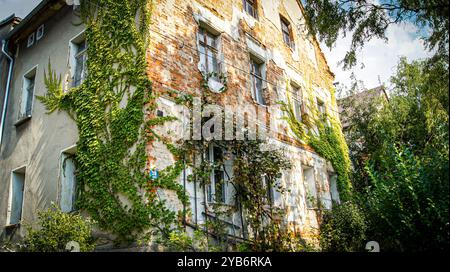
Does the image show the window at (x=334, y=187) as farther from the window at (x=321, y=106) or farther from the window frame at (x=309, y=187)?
the window at (x=321, y=106)

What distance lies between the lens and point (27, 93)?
35.7 ft

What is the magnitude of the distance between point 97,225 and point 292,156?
6.43m

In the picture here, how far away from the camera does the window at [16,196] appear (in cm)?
954

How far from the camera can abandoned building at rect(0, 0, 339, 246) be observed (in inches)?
319

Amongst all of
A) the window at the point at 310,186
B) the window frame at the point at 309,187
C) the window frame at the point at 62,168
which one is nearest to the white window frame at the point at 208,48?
the window frame at the point at 62,168

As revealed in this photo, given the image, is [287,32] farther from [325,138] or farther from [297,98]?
[325,138]

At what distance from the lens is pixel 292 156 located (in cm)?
1121

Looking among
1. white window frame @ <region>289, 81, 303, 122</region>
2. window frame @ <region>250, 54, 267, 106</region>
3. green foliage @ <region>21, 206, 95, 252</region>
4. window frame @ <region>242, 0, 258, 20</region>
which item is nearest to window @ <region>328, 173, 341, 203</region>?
white window frame @ <region>289, 81, 303, 122</region>

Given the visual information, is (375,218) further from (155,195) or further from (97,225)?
(97,225)

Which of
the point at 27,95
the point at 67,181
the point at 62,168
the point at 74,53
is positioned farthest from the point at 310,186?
the point at 27,95

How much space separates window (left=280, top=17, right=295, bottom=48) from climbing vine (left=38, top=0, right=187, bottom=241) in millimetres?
7476

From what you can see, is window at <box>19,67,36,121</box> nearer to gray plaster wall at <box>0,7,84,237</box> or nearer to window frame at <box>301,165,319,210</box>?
gray plaster wall at <box>0,7,84,237</box>

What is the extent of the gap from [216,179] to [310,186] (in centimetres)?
472
